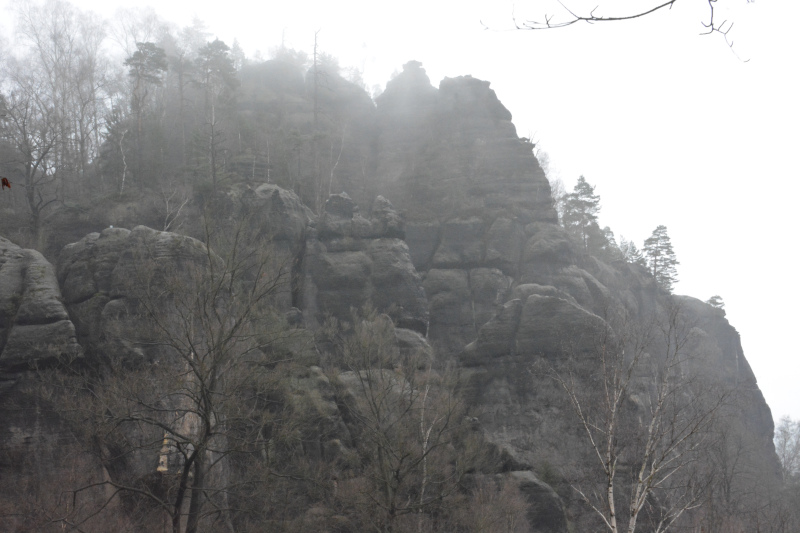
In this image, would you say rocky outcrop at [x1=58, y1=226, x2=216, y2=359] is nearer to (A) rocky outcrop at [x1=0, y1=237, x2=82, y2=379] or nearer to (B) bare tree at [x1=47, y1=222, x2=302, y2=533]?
(B) bare tree at [x1=47, y1=222, x2=302, y2=533]

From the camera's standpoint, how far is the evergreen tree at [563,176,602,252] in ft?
173

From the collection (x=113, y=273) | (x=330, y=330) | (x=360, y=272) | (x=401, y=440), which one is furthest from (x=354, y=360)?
(x=360, y=272)

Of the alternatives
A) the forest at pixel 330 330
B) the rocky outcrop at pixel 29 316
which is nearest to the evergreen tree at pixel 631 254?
the forest at pixel 330 330

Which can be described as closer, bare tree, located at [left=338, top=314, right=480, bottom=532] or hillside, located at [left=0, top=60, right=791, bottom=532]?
hillside, located at [left=0, top=60, right=791, bottom=532]

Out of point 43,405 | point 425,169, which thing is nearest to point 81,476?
point 43,405

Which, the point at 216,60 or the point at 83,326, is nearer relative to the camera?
the point at 83,326

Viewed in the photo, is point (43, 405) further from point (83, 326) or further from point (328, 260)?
point (328, 260)

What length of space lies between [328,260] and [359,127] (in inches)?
1045

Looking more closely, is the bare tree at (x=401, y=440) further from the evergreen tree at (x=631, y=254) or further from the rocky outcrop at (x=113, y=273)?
the evergreen tree at (x=631, y=254)

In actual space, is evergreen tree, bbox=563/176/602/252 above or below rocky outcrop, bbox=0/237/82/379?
above

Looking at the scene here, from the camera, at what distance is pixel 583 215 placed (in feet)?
175

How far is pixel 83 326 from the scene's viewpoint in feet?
89.9

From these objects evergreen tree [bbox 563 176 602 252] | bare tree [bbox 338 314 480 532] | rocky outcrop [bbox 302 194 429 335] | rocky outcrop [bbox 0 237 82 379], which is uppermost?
evergreen tree [bbox 563 176 602 252]

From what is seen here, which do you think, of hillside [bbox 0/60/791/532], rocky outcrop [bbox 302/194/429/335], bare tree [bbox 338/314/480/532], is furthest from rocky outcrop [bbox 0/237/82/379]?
A: rocky outcrop [bbox 302/194/429/335]
